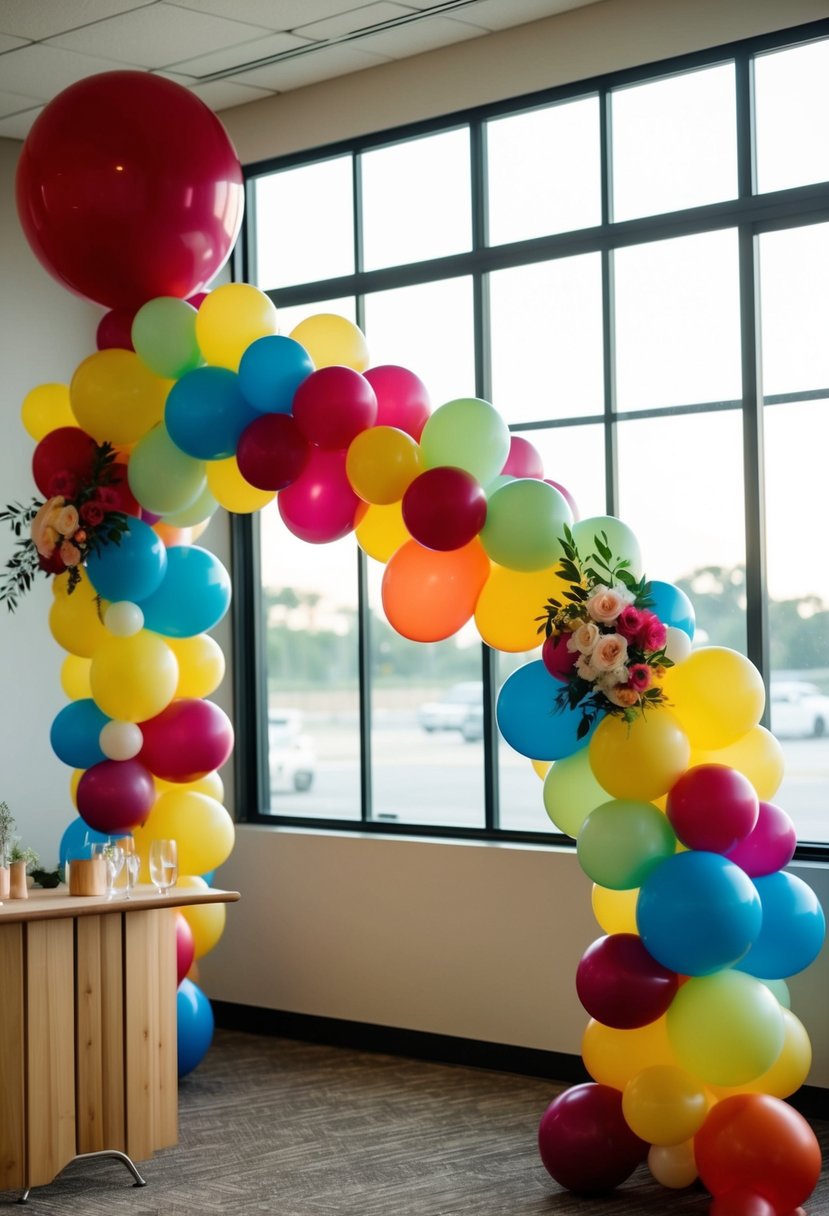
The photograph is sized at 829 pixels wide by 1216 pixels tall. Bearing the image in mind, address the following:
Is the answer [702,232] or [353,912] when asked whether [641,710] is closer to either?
[702,232]

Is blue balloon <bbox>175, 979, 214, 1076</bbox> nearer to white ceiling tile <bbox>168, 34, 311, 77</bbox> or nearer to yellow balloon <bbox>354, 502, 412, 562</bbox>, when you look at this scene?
yellow balloon <bbox>354, 502, 412, 562</bbox>

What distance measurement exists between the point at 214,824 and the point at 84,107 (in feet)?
7.82

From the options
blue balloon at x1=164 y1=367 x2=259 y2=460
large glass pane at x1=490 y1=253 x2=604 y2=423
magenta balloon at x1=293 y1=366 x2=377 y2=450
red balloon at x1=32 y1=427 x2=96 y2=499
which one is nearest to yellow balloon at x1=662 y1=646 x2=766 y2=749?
magenta balloon at x1=293 y1=366 x2=377 y2=450

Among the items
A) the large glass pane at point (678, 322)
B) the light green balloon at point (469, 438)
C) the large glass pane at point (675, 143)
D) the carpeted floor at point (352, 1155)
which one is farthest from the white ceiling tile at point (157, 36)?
the carpeted floor at point (352, 1155)

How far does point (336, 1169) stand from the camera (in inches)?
177

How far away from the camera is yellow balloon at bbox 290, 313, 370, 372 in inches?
182

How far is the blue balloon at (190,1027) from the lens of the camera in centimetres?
530

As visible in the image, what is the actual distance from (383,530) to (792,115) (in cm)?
198

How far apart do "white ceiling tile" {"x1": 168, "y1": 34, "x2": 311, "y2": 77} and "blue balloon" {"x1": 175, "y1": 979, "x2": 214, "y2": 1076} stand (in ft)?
11.2

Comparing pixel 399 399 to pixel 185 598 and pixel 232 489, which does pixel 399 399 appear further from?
pixel 185 598

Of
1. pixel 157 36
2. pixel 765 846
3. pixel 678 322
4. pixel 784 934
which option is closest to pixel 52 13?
pixel 157 36

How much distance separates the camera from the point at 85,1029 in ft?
14.7

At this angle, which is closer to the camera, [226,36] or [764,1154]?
[764,1154]

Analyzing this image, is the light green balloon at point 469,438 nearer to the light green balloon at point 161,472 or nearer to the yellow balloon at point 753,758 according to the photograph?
the light green balloon at point 161,472
